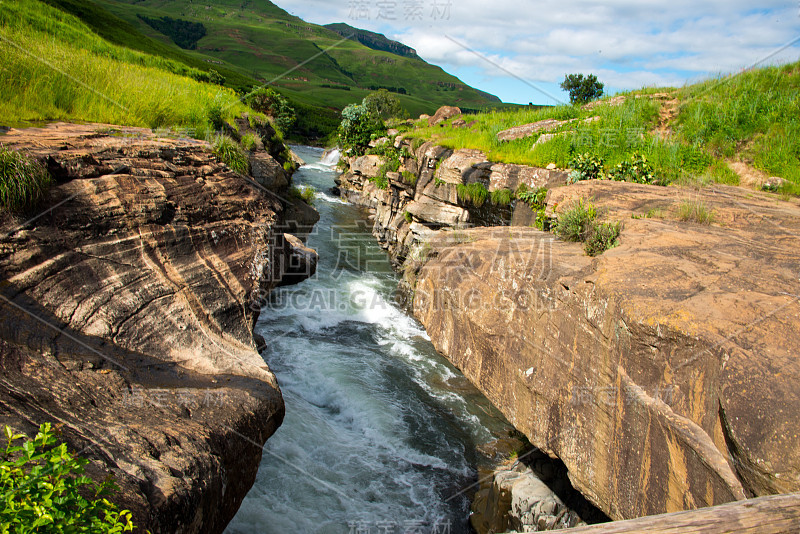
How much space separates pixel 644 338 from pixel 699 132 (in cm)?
777

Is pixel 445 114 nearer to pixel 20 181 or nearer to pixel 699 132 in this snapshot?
pixel 699 132

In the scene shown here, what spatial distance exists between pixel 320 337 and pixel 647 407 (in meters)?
8.58

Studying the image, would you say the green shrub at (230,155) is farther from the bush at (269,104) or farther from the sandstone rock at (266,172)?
the bush at (269,104)

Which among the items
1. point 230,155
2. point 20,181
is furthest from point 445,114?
point 20,181

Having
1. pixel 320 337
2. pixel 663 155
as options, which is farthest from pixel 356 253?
pixel 663 155

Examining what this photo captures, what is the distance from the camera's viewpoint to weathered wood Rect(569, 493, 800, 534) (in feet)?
6.58

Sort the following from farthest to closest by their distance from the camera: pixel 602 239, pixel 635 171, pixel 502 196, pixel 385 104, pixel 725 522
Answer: pixel 385 104 → pixel 502 196 → pixel 635 171 → pixel 602 239 → pixel 725 522

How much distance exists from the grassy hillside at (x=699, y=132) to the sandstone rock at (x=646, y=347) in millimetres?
2538

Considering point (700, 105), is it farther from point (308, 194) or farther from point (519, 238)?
point (308, 194)

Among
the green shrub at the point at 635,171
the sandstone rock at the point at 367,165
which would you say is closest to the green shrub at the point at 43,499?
the green shrub at the point at 635,171

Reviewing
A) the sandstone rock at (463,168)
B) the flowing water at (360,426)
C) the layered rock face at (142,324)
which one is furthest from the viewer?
the sandstone rock at (463,168)

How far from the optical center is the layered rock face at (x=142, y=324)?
10.7ft

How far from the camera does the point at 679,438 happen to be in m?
3.20

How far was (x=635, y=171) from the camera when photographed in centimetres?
870
